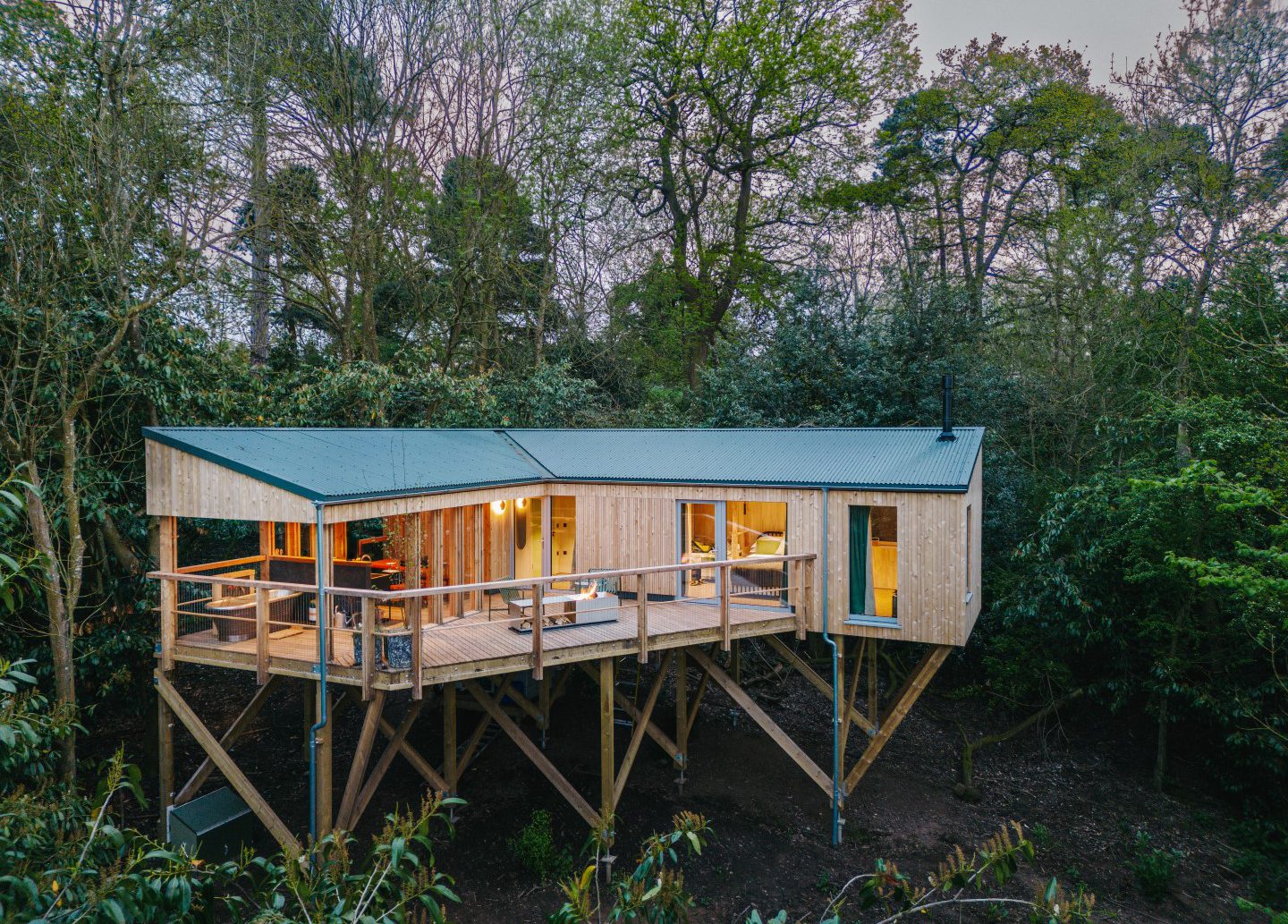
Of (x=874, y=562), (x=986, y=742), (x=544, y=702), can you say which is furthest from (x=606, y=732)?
(x=986, y=742)

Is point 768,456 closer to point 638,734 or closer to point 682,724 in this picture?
point 638,734

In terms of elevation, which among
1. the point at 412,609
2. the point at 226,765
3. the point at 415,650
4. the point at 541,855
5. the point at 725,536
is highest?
the point at 725,536

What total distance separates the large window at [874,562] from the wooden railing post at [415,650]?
597 cm

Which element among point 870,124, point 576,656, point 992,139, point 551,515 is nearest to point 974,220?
point 992,139

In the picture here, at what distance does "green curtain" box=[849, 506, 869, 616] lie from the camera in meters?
9.80

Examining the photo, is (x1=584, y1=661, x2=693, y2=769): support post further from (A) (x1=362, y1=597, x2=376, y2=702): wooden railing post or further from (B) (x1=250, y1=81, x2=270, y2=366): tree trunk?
(B) (x1=250, y1=81, x2=270, y2=366): tree trunk

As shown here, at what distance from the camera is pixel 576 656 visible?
28.5 feet

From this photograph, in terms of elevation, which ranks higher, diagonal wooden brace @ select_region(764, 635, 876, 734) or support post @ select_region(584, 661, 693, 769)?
diagonal wooden brace @ select_region(764, 635, 876, 734)

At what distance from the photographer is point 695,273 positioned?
24047 millimetres

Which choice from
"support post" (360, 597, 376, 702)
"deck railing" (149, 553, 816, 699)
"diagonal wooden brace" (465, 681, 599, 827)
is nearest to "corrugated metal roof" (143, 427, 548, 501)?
"deck railing" (149, 553, 816, 699)

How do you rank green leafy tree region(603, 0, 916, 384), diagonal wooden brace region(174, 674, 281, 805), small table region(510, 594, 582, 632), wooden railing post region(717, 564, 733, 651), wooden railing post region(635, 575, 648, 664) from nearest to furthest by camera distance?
wooden railing post region(635, 575, 648, 664) < small table region(510, 594, 582, 632) < diagonal wooden brace region(174, 674, 281, 805) < wooden railing post region(717, 564, 733, 651) < green leafy tree region(603, 0, 916, 384)

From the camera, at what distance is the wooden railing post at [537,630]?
26.4 ft

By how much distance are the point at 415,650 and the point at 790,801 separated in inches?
278

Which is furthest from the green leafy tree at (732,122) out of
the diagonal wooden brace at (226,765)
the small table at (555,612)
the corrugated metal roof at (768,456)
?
the diagonal wooden brace at (226,765)
